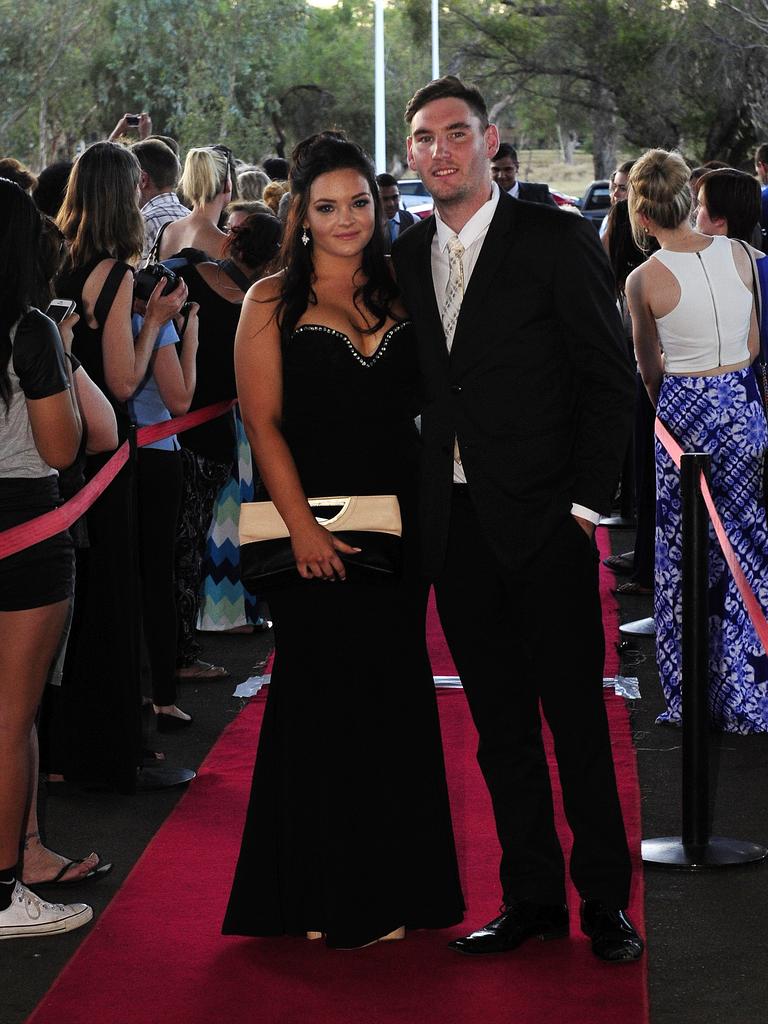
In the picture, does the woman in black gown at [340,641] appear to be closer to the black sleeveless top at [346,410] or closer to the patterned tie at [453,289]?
the black sleeveless top at [346,410]

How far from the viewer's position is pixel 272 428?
4418 mm

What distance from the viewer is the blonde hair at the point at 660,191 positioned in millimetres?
6867

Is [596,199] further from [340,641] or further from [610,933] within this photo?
[610,933]

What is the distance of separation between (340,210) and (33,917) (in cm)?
223

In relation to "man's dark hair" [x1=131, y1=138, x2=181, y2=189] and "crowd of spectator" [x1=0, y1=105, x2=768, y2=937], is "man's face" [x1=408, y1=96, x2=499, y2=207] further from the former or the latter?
"man's dark hair" [x1=131, y1=138, x2=181, y2=189]

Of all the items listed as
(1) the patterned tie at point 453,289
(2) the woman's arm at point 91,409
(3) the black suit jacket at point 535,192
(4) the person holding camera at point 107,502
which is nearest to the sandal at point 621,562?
(3) the black suit jacket at point 535,192

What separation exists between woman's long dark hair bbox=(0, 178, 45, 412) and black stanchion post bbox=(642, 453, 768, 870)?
6.88 feet

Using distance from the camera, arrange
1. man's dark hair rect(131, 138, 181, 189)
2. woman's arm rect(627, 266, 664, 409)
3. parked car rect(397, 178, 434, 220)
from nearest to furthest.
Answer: woman's arm rect(627, 266, 664, 409), man's dark hair rect(131, 138, 181, 189), parked car rect(397, 178, 434, 220)

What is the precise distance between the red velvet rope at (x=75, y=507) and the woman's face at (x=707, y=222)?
2.69 meters

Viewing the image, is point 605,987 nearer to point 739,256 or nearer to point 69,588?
point 69,588

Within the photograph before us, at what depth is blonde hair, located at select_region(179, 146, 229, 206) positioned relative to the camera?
866cm

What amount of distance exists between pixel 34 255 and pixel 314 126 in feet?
197

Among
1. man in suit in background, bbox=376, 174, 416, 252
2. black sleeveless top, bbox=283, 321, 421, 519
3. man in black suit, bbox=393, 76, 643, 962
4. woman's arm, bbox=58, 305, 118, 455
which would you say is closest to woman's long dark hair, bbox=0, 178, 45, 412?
woman's arm, bbox=58, 305, 118, 455

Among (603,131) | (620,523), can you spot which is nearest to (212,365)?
(620,523)
